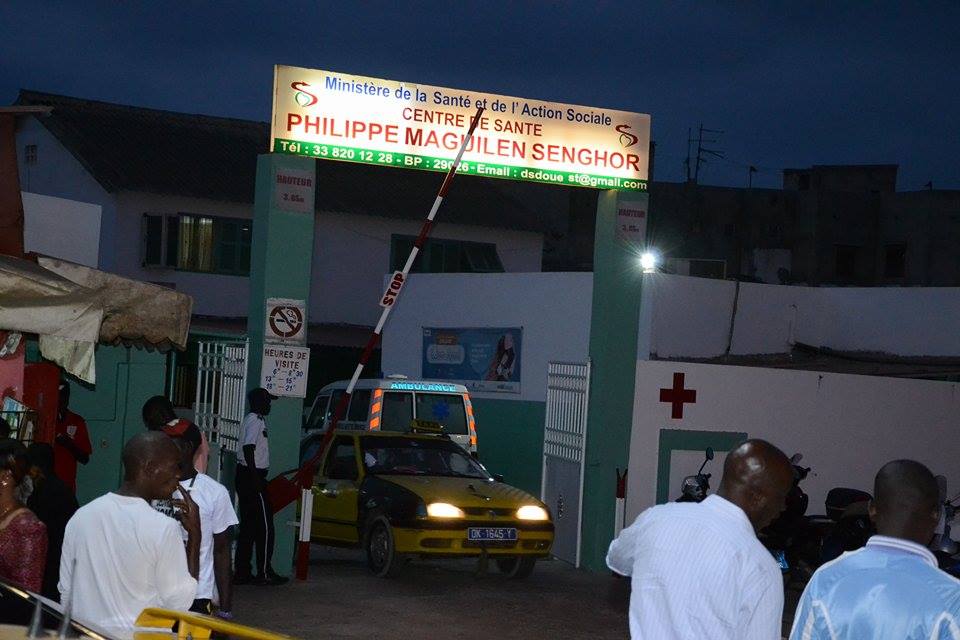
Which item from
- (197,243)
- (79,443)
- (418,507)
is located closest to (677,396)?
(418,507)

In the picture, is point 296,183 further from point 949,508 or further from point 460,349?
point 460,349

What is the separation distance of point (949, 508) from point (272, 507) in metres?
7.02

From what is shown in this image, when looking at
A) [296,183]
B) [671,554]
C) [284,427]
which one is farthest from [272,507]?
[671,554]

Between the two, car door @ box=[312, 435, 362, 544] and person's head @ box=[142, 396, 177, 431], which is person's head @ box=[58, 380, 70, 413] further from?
person's head @ box=[142, 396, 177, 431]

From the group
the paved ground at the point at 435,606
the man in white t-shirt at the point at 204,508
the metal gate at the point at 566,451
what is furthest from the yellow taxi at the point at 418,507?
the man in white t-shirt at the point at 204,508

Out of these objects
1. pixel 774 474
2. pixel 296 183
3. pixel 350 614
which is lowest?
pixel 350 614

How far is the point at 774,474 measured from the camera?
4.55 meters

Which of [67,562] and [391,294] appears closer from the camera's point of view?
[67,562]

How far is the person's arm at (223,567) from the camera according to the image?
7.90 metres

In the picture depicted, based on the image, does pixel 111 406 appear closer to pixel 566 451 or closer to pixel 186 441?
pixel 566 451

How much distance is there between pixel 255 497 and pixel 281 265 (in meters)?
2.32

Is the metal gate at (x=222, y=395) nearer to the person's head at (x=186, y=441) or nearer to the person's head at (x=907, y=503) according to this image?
the person's head at (x=186, y=441)

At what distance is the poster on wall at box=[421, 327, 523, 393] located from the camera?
75.6 feet

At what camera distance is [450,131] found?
46.5 ft
